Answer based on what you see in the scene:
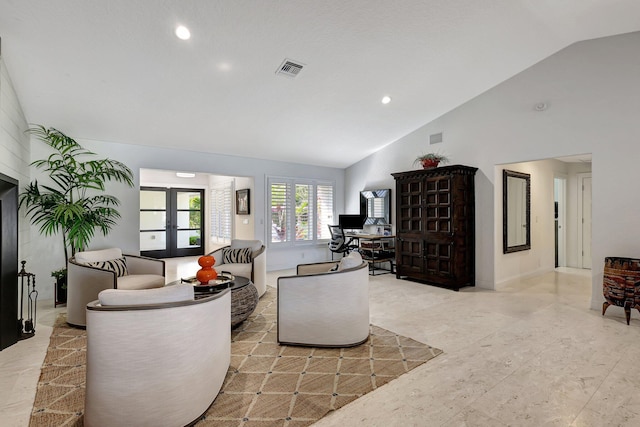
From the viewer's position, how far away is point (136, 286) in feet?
13.0

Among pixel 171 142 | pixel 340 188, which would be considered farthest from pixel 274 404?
pixel 340 188

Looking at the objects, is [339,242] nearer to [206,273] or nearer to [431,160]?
[431,160]

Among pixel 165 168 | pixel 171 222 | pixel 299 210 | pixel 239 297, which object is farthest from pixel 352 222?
pixel 171 222

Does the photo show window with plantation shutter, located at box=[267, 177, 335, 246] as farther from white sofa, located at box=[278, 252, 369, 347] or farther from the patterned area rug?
white sofa, located at box=[278, 252, 369, 347]

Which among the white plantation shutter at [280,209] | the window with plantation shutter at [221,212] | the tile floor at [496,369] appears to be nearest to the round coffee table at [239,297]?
the tile floor at [496,369]

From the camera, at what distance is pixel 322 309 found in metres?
3.01

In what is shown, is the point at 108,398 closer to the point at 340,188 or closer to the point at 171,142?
the point at 171,142

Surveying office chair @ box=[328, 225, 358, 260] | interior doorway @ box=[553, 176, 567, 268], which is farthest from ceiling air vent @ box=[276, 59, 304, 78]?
interior doorway @ box=[553, 176, 567, 268]

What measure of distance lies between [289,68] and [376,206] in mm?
4093

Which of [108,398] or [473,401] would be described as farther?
[473,401]

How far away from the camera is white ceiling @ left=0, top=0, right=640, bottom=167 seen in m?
3.02

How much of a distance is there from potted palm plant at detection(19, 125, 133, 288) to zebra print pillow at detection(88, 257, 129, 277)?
22.3 inches

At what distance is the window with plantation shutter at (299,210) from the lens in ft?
23.8

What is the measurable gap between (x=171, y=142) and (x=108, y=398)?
4649 millimetres
